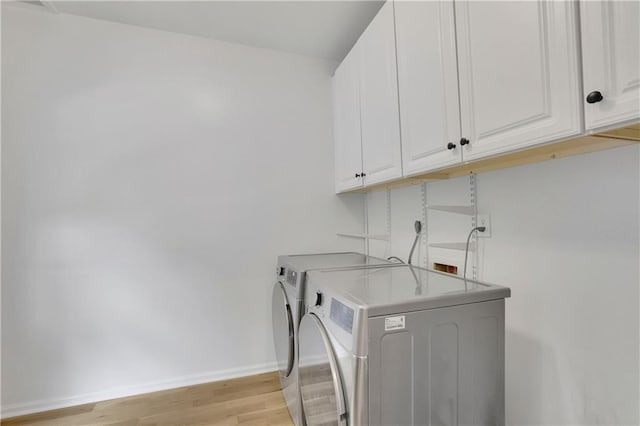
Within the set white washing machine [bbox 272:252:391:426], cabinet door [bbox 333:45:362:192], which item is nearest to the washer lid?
white washing machine [bbox 272:252:391:426]

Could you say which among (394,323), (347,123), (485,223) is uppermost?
(347,123)

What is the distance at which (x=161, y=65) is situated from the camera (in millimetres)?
2000

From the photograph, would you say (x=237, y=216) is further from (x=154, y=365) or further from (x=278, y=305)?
(x=154, y=365)

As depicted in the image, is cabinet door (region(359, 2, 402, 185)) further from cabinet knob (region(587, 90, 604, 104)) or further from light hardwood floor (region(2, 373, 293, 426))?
light hardwood floor (region(2, 373, 293, 426))

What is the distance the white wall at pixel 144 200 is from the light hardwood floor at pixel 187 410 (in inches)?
3.2

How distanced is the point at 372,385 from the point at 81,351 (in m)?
1.98

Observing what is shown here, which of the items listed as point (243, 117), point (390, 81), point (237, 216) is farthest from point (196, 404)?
point (390, 81)

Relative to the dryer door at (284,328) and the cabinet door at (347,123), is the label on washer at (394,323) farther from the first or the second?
the cabinet door at (347,123)

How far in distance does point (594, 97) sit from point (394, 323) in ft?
2.49

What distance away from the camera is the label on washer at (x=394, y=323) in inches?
33.3

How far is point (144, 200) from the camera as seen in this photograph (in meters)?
1.95

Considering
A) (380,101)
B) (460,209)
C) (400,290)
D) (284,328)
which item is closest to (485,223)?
(460,209)

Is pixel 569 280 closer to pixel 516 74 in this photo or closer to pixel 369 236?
pixel 516 74

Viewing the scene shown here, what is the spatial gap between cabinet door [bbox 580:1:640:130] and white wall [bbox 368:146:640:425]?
32 cm
